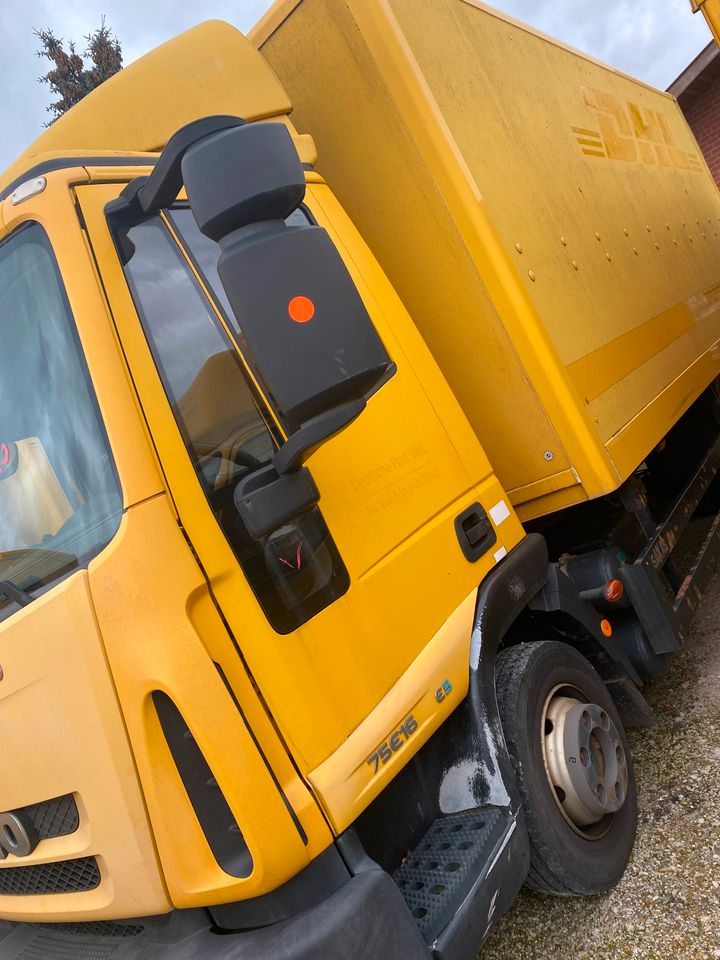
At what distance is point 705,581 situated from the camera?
3639 mm

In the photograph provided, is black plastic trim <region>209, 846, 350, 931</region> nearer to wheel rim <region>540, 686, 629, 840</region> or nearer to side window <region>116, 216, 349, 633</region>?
side window <region>116, 216, 349, 633</region>

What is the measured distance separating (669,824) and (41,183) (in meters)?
2.79

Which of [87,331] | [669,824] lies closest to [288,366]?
[87,331]

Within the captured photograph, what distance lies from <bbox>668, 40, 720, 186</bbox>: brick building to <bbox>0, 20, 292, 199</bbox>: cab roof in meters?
13.2

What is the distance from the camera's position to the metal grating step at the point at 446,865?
5.85ft

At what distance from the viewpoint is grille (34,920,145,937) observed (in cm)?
172

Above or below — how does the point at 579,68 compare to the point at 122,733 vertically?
above

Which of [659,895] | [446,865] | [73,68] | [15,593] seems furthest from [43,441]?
[73,68]

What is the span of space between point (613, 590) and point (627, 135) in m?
3.02

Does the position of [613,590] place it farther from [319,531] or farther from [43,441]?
[43,441]

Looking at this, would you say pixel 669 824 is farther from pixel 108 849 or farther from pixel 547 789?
pixel 108 849

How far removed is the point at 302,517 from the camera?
1.85 meters

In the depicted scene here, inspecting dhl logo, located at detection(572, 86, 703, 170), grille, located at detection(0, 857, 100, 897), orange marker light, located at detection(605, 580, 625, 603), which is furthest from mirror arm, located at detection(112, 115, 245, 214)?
dhl logo, located at detection(572, 86, 703, 170)

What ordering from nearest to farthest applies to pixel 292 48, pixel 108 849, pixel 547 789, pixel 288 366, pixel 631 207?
1. pixel 288 366
2. pixel 108 849
3. pixel 547 789
4. pixel 292 48
5. pixel 631 207
